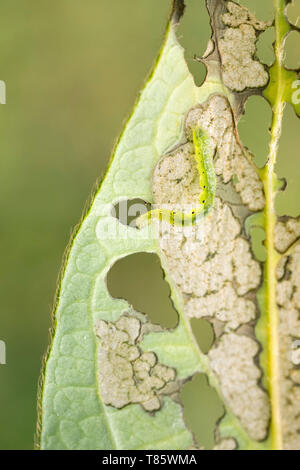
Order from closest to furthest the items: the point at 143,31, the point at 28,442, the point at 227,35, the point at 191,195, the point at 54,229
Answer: the point at 227,35
the point at 191,195
the point at 28,442
the point at 54,229
the point at 143,31

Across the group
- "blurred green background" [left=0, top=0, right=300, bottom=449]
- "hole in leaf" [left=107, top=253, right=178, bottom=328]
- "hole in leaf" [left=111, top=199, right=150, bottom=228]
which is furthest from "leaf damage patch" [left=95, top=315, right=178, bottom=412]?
"blurred green background" [left=0, top=0, right=300, bottom=449]

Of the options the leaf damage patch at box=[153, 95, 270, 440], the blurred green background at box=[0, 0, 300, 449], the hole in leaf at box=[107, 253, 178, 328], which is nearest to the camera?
the leaf damage patch at box=[153, 95, 270, 440]

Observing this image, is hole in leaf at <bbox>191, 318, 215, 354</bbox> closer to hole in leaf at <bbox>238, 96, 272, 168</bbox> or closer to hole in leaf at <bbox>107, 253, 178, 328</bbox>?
hole in leaf at <bbox>238, 96, 272, 168</bbox>

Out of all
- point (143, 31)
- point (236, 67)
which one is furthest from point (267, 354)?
point (143, 31)

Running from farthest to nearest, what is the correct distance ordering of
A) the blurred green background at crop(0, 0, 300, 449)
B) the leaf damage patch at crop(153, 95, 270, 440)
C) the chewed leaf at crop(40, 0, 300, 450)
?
the blurred green background at crop(0, 0, 300, 449)
the leaf damage patch at crop(153, 95, 270, 440)
the chewed leaf at crop(40, 0, 300, 450)

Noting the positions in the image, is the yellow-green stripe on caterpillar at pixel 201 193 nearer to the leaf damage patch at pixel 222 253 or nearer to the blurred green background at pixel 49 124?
the leaf damage patch at pixel 222 253

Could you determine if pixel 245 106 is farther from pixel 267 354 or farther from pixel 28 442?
pixel 28 442

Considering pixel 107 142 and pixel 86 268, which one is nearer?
pixel 86 268
